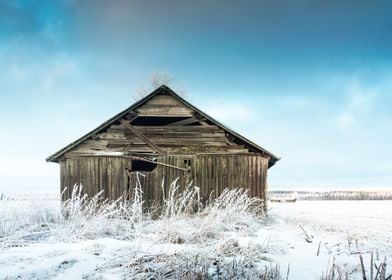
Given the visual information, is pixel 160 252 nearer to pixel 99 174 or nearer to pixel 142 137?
pixel 142 137

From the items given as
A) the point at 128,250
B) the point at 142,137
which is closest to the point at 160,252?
the point at 128,250

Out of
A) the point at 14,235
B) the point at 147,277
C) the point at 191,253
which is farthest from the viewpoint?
the point at 14,235

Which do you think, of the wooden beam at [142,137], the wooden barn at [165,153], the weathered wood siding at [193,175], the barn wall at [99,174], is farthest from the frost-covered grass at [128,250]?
the wooden beam at [142,137]

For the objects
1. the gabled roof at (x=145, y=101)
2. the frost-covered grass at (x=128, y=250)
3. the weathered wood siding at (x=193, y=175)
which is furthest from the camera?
the weathered wood siding at (x=193, y=175)

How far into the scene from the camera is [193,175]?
15.3 metres

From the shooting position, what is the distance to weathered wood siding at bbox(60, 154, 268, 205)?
1525 cm

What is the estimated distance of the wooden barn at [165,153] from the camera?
601 inches

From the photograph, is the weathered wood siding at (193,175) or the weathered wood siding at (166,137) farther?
the weathered wood siding at (166,137)

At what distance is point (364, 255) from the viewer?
316 inches

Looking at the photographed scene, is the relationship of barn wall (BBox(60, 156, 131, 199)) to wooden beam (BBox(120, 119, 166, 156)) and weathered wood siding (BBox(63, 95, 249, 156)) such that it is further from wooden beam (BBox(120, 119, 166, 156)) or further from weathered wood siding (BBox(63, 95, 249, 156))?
wooden beam (BBox(120, 119, 166, 156))

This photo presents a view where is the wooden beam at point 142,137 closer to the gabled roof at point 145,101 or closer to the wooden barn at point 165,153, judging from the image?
the wooden barn at point 165,153

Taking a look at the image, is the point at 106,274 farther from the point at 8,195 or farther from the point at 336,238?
the point at 336,238

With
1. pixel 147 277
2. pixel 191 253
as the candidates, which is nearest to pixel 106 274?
pixel 147 277

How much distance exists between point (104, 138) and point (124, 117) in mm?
1062
